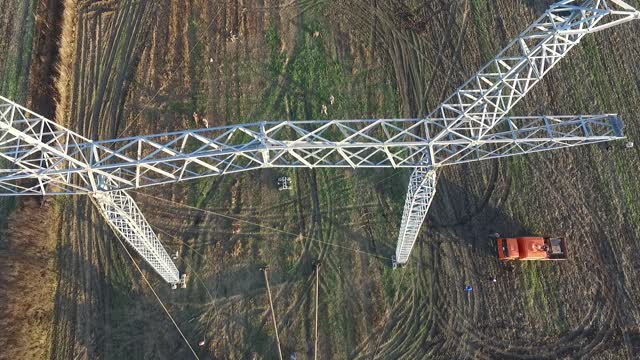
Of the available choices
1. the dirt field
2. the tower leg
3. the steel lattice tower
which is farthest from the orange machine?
the steel lattice tower

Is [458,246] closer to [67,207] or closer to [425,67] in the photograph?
[425,67]

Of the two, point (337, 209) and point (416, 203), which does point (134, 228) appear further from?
point (416, 203)

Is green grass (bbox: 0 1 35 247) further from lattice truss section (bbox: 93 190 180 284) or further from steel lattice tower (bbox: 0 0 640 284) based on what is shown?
lattice truss section (bbox: 93 190 180 284)

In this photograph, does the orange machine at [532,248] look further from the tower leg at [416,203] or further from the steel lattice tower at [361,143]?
the steel lattice tower at [361,143]

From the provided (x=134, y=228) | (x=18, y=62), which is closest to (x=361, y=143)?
(x=134, y=228)

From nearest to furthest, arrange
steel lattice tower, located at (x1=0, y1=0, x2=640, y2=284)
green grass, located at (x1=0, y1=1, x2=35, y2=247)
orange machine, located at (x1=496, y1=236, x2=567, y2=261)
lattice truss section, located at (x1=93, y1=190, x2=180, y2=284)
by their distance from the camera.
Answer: steel lattice tower, located at (x1=0, y1=0, x2=640, y2=284)
lattice truss section, located at (x1=93, y1=190, x2=180, y2=284)
orange machine, located at (x1=496, y1=236, x2=567, y2=261)
green grass, located at (x1=0, y1=1, x2=35, y2=247)

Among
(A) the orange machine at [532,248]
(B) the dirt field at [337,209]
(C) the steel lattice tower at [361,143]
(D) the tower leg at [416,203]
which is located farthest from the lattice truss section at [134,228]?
(A) the orange machine at [532,248]
